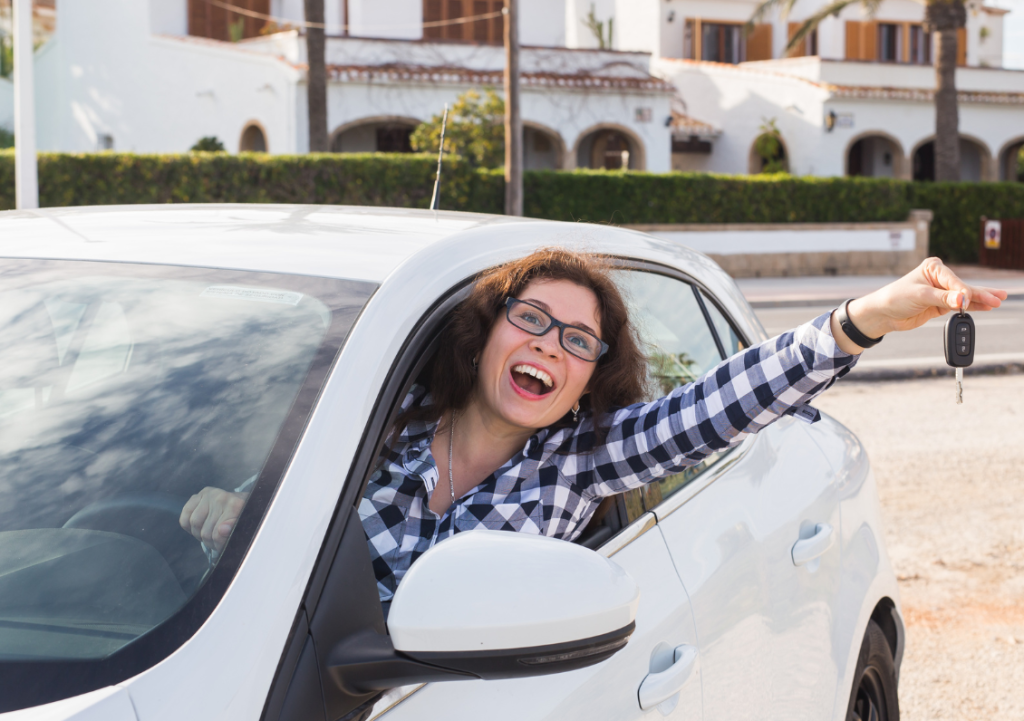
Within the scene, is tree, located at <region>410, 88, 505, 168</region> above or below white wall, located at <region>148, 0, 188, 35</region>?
below

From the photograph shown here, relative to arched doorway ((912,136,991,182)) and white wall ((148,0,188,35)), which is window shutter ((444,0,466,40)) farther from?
arched doorway ((912,136,991,182))

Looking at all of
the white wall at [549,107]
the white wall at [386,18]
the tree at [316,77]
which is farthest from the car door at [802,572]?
the white wall at [386,18]

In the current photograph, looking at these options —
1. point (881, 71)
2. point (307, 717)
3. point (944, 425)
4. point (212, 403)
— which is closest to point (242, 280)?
point (212, 403)

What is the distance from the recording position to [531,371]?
192 centimetres

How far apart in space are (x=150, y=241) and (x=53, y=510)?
0.58 meters

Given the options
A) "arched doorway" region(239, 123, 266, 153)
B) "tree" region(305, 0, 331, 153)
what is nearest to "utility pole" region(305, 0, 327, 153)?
"tree" region(305, 0, 331, 153)

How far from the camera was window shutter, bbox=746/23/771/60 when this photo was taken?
3480cm

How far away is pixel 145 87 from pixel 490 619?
92.1 ft

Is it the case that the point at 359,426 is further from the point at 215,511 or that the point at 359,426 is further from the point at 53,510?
the point at 53,510

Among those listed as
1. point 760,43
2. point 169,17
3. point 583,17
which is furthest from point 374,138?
point 760,43

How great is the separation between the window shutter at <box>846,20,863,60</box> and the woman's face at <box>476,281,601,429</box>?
120ft

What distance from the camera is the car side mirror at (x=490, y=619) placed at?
121 cm

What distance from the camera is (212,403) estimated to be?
58.0 inches

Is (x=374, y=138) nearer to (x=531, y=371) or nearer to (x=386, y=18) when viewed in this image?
(x=386, y=18)
